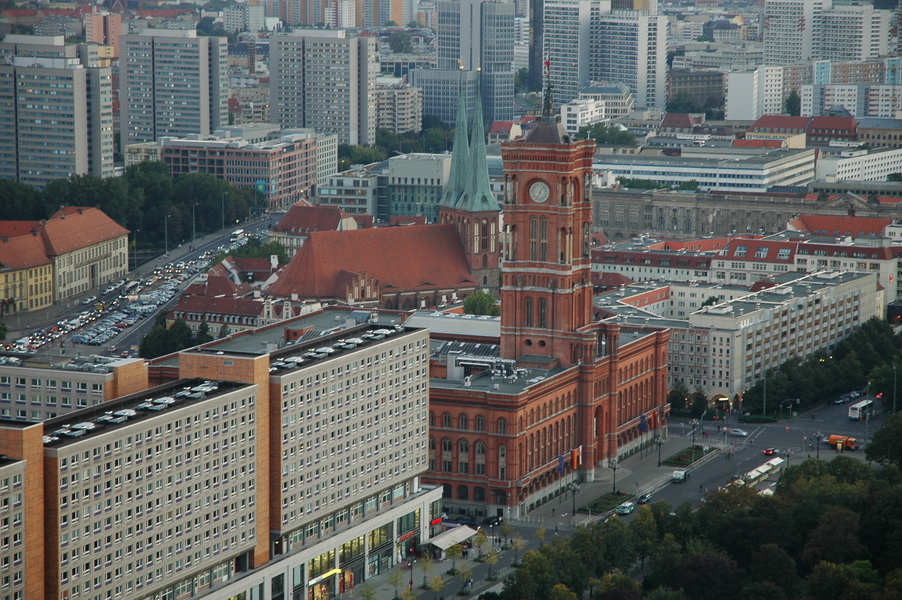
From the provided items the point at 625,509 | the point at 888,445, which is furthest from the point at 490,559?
Result: the point at 888,445

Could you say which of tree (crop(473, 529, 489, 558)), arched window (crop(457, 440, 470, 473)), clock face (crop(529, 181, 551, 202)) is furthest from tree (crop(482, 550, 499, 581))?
clock face (crop(529, 181, 551, 202))

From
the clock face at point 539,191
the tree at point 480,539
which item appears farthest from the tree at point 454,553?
the clock face at point 539,191

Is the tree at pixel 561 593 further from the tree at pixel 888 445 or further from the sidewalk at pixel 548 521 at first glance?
the tree at pixel 888 445

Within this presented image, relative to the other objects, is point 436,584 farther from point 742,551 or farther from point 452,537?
point 742,551

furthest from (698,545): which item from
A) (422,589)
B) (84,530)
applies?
(84,530)

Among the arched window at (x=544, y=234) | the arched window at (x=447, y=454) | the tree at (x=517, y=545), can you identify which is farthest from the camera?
the arched window at (x=544, y=234)
